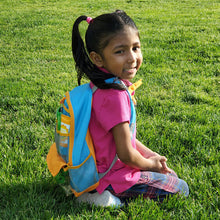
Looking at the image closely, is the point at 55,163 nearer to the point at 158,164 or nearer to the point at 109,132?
the point at 109,132

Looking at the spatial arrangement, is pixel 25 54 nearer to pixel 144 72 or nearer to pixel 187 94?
pixel 144 72

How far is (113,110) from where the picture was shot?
1.93m

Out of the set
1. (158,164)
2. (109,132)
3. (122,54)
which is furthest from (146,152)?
(122,54)

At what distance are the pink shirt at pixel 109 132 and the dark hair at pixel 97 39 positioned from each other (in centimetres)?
8

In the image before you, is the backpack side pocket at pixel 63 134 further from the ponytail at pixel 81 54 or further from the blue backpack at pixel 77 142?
the ponytail at pixel 81 54

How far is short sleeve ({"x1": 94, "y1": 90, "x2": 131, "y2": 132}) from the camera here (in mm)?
1922

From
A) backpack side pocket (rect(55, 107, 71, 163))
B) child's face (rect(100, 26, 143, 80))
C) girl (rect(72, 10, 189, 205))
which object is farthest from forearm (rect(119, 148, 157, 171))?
child's face (rect(100, 26, 143, 80))

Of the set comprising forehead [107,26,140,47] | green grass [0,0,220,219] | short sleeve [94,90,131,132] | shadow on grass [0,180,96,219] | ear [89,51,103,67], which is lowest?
shadow on grass [0,180,96,219]

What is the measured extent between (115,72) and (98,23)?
34 cm

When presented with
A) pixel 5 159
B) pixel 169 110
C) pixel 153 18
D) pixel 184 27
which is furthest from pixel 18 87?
pixel 153 18

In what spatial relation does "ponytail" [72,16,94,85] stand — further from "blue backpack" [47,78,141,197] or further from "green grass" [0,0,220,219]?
"green grass" [0,0,220,219]

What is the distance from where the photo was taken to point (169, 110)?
11.8ft

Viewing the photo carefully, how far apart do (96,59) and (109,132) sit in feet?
1.67

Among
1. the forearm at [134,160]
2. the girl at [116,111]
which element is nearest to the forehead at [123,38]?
the girl at [116,111]
